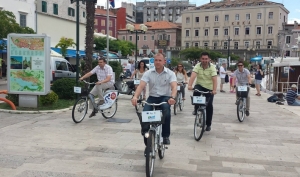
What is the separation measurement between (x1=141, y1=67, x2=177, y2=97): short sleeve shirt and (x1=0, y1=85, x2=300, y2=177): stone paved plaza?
3.80ft

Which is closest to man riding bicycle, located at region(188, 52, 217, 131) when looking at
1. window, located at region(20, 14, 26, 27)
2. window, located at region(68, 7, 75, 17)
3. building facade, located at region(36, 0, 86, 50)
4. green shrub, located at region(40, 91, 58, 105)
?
green shrub, located at region(40, 91, 58, 105)

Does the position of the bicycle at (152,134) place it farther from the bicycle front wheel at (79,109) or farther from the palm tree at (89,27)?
the palm tree at (89,27)

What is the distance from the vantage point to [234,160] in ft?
18.5

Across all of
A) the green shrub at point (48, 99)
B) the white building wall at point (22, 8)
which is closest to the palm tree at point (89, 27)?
the green shrub at point (48, 99)

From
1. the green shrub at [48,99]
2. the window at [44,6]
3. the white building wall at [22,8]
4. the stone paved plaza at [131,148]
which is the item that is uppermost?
the window at [44,6]

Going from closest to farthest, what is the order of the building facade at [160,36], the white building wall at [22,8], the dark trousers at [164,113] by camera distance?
the dark trousers at [164,113] < the white building wall at [22,8] < the building facade at [160,36]

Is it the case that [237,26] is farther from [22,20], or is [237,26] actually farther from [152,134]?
[152,134]

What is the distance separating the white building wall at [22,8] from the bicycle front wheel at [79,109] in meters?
24.0

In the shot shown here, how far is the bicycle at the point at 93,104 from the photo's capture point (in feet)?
27.8

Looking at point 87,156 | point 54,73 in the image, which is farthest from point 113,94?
point 54,73

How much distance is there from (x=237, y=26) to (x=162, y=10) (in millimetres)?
50145

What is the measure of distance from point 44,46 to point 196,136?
17.7ft

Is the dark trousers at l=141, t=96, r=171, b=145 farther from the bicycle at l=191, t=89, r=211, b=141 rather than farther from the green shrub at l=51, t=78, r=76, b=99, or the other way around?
the green shrub at l=51, t=78, r=76, b=99

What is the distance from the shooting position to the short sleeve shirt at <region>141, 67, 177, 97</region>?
5.33m
